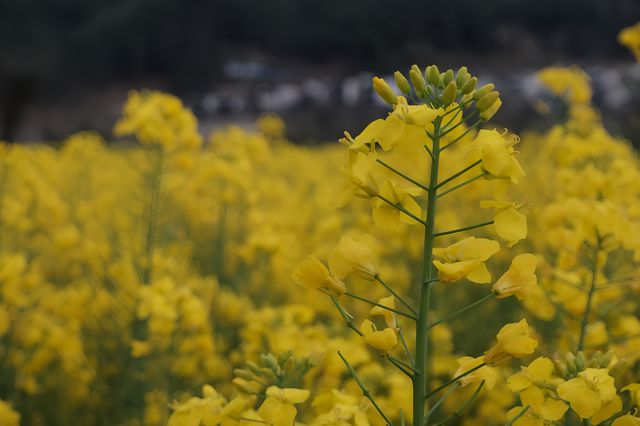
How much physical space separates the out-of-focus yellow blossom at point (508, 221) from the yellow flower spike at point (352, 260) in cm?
21

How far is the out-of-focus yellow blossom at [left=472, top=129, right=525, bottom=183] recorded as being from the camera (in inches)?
46.8

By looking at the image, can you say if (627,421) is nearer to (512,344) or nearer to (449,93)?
(512,344)

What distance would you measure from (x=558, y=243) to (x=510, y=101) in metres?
9.24

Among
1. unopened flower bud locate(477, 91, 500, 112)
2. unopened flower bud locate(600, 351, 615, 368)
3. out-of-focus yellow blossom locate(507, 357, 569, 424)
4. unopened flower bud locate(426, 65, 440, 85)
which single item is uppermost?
unopened flower bud locate(426, 65, 440, 85)

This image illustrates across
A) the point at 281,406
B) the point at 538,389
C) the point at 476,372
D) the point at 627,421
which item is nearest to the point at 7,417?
the point at 281,406

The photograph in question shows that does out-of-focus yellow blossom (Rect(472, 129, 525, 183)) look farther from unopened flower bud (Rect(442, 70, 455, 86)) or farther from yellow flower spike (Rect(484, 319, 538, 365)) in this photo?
yellow flower spike (Rect(484, 319, 538, 365))

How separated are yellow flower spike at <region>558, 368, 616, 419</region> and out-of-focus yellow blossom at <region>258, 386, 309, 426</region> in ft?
1.40

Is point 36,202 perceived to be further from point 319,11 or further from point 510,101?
point 319,11

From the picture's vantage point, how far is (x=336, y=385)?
6.88 ft

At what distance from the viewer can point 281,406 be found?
1261mm

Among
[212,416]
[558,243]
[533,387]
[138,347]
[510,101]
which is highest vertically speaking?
[510,101]

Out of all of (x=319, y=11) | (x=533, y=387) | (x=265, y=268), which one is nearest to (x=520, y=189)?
(x=265, y=268)

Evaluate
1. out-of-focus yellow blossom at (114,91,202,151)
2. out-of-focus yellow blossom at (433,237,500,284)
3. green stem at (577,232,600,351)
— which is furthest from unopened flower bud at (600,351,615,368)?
out-of-focus yellow blossom at (114,91,202,151)

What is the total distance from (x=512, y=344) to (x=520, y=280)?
0.37 feet
